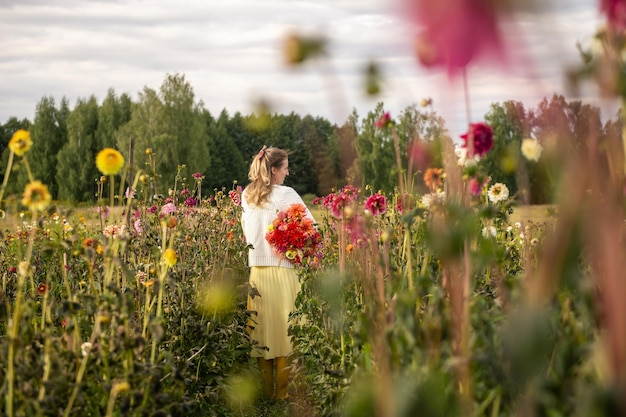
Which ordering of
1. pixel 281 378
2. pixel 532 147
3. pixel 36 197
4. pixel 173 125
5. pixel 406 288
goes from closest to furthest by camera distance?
pixel 532 147 → pixel 36 197 → pixel 406 288 → pixel 281 378 → pixel 173 125

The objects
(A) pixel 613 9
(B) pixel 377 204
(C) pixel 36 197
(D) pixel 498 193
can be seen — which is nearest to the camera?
(A) pixel 613 9

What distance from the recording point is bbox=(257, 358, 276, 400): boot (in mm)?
5039

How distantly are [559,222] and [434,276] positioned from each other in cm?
170

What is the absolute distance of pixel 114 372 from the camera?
2.39 metres

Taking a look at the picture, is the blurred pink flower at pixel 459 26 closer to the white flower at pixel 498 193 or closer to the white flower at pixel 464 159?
the white flower at pixel 464 159

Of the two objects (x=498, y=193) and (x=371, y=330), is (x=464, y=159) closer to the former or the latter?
(x=371, y=330)

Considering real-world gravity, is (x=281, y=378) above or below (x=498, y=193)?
below

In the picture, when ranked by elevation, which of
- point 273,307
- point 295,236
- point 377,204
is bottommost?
point 273,307

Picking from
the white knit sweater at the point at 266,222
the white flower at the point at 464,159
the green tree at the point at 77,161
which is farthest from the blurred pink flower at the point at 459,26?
the green tree at the point at 77,161

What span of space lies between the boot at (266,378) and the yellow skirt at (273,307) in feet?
0.23

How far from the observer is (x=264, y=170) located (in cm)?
506

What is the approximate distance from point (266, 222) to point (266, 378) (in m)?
1.12

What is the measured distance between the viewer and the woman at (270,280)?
503 centimetres

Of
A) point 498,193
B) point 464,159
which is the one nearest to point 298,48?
point 464,159
